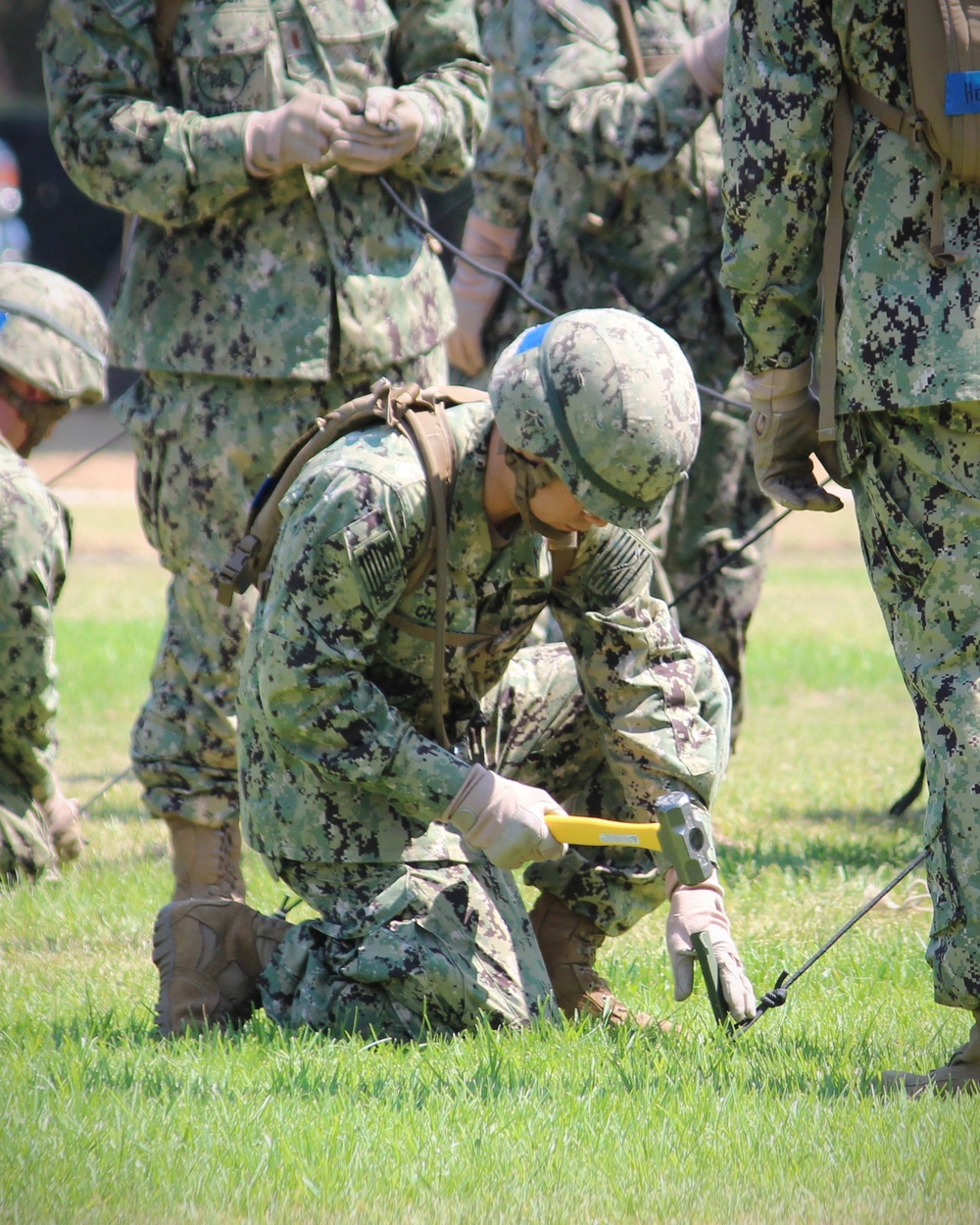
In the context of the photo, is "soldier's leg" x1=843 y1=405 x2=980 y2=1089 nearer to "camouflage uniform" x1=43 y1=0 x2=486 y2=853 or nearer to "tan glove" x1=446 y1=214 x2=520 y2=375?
"camouflage uniform" x1=43 y1=0 x2=486 y2=853

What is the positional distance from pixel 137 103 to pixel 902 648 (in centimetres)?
276

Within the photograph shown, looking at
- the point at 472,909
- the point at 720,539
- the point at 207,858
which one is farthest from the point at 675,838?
the point at 720,539

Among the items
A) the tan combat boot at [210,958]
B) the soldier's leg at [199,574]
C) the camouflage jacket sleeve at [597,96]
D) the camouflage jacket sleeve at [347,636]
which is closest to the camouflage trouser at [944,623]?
the camouflage jacket sleeve at [347,636]

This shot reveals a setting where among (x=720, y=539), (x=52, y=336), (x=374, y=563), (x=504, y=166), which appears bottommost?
(x=720, y=539)

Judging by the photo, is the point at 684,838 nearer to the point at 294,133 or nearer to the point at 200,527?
the point at 200,527

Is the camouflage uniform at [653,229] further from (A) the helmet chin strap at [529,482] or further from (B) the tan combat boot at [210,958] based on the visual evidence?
(B) the tan combat boot at [210,958]

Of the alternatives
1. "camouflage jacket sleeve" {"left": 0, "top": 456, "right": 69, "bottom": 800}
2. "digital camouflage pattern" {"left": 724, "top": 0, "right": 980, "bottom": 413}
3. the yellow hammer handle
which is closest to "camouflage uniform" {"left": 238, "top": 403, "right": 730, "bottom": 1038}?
the yellow hammer handle

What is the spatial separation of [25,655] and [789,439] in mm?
2587

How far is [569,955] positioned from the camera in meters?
4.28

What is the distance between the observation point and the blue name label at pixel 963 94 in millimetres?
3094

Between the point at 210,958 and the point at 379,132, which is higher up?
the point at 379,132

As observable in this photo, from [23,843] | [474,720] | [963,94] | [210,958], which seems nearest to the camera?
[963,94]

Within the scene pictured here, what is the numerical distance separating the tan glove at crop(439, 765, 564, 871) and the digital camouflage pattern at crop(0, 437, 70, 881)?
189 centimetres

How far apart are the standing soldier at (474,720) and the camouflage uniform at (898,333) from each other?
17.7 inches
